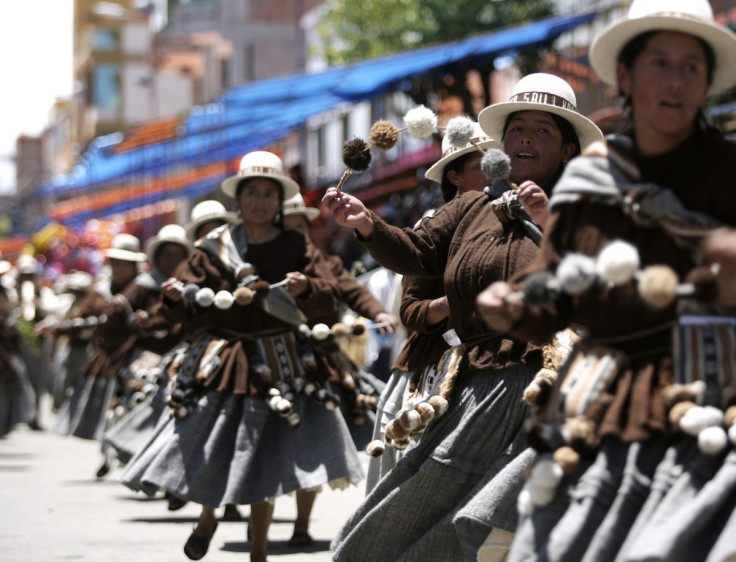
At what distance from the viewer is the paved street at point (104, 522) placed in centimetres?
941

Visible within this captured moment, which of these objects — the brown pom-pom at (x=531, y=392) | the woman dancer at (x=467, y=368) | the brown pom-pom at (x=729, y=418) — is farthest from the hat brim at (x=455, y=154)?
the brown pom-pom at (x=729, y=418)

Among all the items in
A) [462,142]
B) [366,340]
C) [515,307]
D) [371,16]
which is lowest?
[366,340]

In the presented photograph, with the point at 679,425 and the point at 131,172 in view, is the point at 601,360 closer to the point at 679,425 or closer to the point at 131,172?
the point at 679,425

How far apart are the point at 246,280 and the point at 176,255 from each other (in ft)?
15.7

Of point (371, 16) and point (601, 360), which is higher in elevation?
point (371, 16)

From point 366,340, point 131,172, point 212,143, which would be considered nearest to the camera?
point 366,340

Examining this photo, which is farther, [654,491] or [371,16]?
[371,16]

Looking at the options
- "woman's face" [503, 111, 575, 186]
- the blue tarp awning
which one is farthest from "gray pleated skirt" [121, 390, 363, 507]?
the blue tarp awning

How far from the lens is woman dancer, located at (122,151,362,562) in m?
8.78

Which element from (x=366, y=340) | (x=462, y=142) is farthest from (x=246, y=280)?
(x=366, y=340)

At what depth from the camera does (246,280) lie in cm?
886

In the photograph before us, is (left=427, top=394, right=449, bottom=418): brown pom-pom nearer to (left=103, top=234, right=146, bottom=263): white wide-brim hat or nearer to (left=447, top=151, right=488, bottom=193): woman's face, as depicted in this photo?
(left=447, top=151, right=488, bottom=193): woman's face

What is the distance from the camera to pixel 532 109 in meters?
6.46

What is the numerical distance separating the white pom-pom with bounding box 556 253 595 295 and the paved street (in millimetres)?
5015
